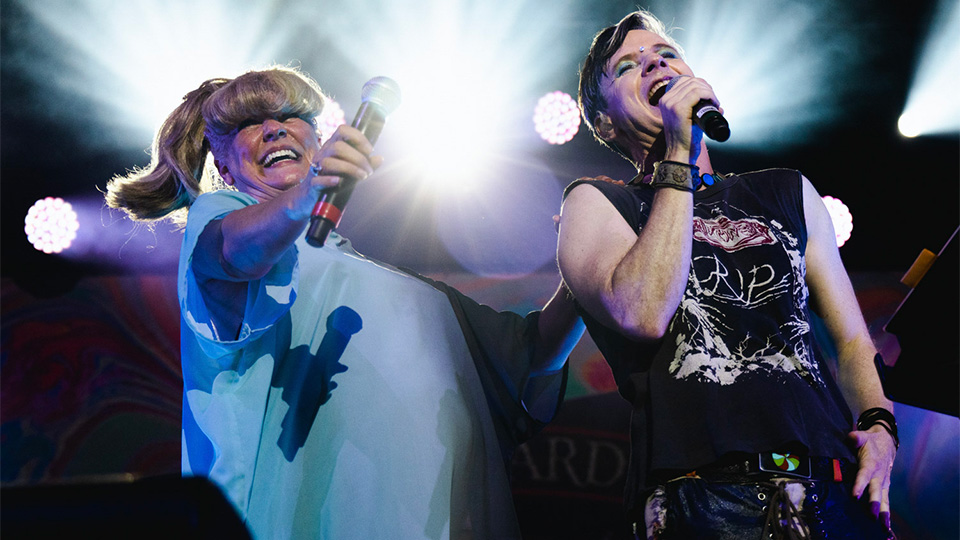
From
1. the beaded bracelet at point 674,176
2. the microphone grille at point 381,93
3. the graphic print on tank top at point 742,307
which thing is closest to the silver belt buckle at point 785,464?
the graphic print on tank top at point 742,307

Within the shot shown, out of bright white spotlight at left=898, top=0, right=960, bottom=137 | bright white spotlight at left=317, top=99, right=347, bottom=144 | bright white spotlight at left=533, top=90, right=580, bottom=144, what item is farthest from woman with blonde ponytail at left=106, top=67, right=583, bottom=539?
bright white spotlight at left=898, top=0, right=960, bottom=137

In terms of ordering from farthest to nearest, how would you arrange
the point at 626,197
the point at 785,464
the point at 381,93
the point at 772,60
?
the point at 772,60
the point at 626,197
the point at 381,93
the point at 785,464

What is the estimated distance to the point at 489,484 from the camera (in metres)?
1.57

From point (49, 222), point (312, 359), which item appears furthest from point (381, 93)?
point (49, 222)

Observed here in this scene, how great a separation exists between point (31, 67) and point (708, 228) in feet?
12.3

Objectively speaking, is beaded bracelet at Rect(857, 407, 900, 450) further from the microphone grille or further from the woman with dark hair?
the microphone grille

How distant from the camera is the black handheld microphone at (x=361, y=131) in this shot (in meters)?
1.03

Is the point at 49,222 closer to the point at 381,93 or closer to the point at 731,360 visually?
the point at 381,93

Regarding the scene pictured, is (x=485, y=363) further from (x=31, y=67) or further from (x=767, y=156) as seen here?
(x=31, y=67)

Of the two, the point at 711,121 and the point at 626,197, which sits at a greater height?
the point at 711,121

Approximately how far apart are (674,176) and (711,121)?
0.12 metres

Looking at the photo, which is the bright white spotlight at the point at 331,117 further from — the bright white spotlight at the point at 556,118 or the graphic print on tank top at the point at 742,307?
the graphic print on tank top at the point at 742,307

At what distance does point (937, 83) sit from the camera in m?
3.55

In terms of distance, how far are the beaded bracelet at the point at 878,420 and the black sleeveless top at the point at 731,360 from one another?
0.14 feet
